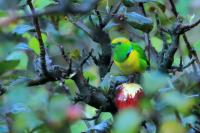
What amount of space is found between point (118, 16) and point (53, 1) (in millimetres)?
233

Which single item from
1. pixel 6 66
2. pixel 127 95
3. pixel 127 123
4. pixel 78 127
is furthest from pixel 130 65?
pixel 127 123

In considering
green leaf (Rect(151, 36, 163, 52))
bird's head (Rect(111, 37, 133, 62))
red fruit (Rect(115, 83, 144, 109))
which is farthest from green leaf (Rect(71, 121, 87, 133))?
green leaf (Rect(151, 36, 163, 52))

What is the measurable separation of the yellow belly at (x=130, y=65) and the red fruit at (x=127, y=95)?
0.88ft

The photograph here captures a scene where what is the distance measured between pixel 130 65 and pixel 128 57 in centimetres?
13

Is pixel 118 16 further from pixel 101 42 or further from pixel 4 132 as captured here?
pixel 4 132

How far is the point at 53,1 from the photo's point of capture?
1433 millimetres

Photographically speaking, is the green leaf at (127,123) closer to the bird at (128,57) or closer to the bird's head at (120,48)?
the bird at (128,57)

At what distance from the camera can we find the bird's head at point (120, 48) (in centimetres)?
153

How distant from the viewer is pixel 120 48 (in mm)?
1533

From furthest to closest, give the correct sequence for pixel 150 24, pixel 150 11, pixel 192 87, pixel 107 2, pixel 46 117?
pixel 150 11 < pixel 107 2 < pixel 150 24 < pixel 192 87 < pixel 46 117

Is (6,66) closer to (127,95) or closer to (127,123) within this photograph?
(127,123)

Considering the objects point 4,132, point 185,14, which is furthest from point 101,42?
point 4,132

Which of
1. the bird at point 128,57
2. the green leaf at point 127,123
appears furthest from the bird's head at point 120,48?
the green leaf at point 127,123

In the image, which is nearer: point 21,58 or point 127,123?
point 127,123
